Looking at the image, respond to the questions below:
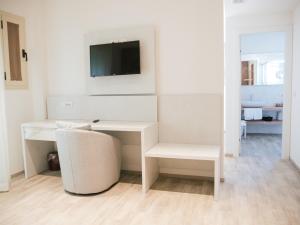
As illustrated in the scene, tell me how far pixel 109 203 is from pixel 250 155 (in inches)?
119

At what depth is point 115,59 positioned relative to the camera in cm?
351

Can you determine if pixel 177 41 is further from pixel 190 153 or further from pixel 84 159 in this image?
pixel 84 159

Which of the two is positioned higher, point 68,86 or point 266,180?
point 68,86

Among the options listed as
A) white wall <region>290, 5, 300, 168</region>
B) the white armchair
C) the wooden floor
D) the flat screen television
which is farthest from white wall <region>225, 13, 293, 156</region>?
the white armchair

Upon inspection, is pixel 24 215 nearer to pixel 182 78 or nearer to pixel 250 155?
pixel 182 78

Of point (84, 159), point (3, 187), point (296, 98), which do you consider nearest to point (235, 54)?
point (296, 98)

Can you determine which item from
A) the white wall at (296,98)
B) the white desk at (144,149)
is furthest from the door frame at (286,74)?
the white desk at (144,149)

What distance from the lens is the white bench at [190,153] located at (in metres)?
2.78

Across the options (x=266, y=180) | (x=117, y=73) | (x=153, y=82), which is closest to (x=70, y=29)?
(x=117, y=73)

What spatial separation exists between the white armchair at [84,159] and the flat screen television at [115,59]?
1009 mm

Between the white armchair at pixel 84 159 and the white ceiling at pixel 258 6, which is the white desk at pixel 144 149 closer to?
the white armchair at pixel 84 159

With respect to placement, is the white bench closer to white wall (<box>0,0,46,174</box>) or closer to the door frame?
the door frame

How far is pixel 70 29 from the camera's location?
392cm

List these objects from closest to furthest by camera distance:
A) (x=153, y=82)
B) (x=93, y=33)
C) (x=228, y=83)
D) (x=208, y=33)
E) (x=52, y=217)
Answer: (x=52, y=217)
(x=208, y=33)
(x=153, y=82)
(x=93, y=33)
(x=228, y=83)
